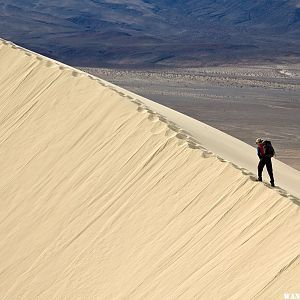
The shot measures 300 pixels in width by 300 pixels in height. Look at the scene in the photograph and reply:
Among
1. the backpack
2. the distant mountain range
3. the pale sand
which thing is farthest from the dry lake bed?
the backpack

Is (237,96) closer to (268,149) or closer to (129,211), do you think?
(268,149)

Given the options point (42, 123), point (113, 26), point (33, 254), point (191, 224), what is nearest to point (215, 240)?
point (191, 224)

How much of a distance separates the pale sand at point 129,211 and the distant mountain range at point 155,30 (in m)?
48.2

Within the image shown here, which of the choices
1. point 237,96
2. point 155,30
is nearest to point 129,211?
point 237,96

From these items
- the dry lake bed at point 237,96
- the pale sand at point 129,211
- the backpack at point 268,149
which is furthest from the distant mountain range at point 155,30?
the backpack at point 268,149

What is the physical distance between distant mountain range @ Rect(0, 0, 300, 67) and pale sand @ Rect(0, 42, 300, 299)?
1896 inches

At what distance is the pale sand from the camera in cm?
706

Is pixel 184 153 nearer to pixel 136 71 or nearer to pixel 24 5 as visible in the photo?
pixel 136 71

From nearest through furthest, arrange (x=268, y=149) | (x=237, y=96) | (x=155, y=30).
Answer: (x=268, y=149) → (x=237, y=96) → (x=155, y=30)

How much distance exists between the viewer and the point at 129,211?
8508mm

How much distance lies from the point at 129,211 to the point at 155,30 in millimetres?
88089

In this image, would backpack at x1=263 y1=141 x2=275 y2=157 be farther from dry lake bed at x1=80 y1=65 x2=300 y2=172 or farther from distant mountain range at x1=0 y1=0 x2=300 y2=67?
distant mountain range at x1=0 y1=0 x2=300 y2=67

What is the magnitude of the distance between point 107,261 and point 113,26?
8938 cm

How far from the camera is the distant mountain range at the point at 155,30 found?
64562mm
